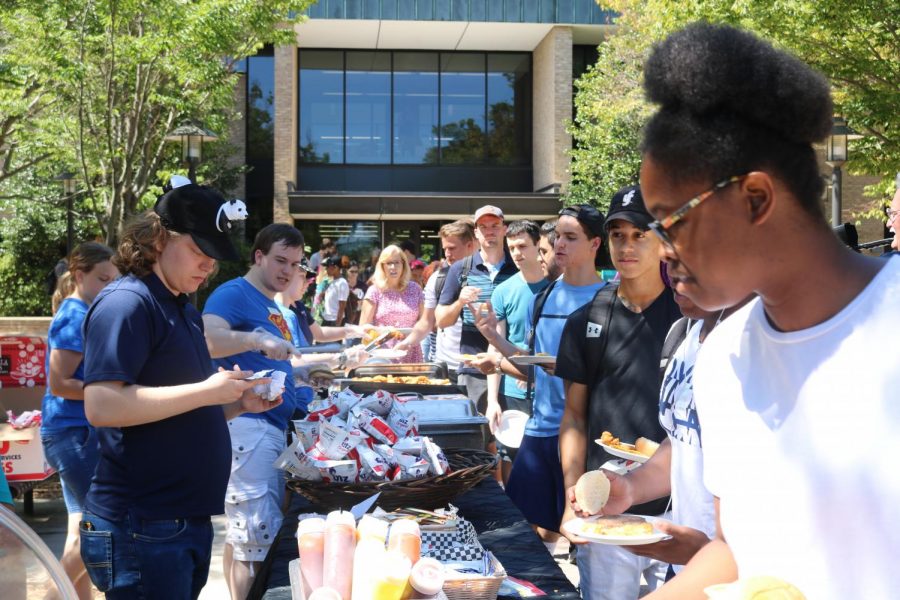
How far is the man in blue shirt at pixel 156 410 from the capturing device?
116 inches

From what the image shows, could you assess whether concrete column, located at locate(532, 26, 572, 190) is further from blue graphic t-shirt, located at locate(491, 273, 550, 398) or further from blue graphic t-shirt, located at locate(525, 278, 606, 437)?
blue graphic t-shirt, located at locate(525, 278, 606, 437)

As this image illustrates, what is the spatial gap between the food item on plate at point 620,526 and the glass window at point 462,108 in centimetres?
2799

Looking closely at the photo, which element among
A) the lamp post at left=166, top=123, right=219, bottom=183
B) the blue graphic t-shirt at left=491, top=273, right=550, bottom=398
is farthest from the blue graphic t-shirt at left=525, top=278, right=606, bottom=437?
the lamp post at left=166, top=123, right=219, bottom=183

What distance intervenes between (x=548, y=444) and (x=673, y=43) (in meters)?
3.44

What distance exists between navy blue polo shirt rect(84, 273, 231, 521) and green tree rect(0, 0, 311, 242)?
8.10 meters

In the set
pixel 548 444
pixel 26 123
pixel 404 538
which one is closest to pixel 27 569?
pixel 404 538

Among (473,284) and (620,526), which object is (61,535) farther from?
(620,526)

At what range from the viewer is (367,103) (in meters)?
29.5

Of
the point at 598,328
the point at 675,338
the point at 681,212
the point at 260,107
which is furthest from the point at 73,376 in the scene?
the point at 260,107

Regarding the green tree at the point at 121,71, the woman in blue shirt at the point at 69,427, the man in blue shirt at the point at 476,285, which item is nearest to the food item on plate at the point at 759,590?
the woman in blue shirt at the point at 69,427

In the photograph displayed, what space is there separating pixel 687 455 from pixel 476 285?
4767 millimetres

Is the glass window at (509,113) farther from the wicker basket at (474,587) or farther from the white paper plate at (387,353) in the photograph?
the wicker basket at (474,587)

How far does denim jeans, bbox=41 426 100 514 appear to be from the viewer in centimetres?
470

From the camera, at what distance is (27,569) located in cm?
143
